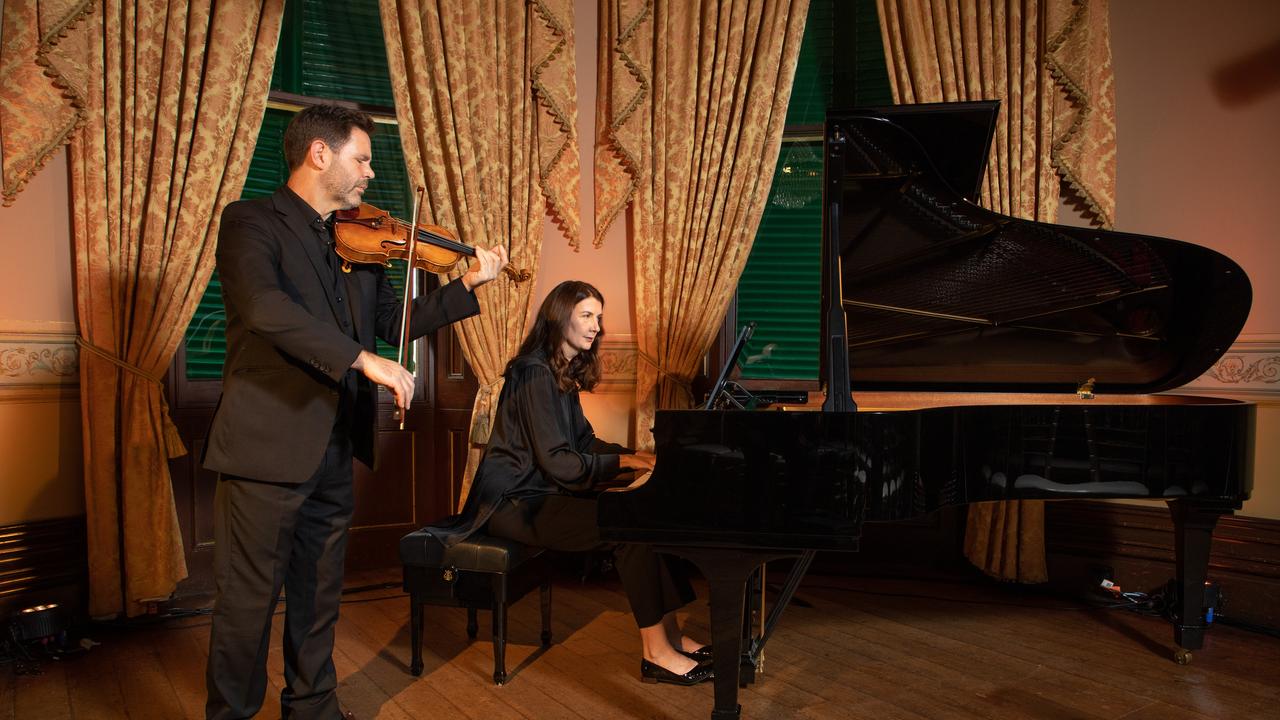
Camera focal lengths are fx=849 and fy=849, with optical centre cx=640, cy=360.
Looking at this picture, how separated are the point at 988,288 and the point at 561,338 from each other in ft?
5.24

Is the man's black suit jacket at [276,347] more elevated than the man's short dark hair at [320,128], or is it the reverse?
the man's short dark hair at [320,128]

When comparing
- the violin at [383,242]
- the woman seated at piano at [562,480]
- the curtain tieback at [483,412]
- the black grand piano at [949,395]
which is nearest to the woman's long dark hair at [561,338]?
the woman seated at piano at [562,480]

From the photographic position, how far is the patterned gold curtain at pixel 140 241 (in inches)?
125

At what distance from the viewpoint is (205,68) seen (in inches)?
134

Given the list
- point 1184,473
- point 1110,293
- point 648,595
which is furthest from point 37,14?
point 1184,473

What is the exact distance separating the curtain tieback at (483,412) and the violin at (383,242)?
159cm

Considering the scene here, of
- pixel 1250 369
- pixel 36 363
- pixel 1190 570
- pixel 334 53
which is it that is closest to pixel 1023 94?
pixel 1250 369

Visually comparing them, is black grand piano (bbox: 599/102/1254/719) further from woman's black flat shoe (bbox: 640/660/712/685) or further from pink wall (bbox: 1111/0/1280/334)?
pink wall (bbox: 1111/0/1280/334)

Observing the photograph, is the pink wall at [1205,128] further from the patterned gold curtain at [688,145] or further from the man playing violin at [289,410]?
the man playing violin at [289,410]

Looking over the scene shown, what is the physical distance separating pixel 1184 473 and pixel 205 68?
12.7 ft

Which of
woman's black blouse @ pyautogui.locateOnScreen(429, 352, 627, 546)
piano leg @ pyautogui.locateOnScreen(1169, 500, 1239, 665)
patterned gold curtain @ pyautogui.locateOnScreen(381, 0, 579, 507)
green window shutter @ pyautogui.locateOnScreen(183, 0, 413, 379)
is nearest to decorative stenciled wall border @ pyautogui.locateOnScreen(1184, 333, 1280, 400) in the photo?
piano leg @ pyautogui.locateOnScreen(1169, 500, 1239, 665)

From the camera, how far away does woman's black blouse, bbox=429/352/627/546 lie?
2.70 metres

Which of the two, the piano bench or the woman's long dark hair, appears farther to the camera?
the woman's long dark hair

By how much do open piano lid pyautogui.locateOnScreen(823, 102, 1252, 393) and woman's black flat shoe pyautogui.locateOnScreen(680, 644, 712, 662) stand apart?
1185 mm
